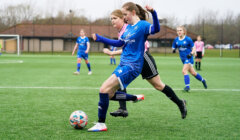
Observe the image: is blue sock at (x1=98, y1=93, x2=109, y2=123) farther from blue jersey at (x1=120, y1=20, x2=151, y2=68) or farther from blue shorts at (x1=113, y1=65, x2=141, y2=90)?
blue jersey at (x1=120, y1=20, x2=151, y2=68)

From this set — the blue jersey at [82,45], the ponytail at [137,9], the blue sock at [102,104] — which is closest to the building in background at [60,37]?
the blue jersey at [82,45]

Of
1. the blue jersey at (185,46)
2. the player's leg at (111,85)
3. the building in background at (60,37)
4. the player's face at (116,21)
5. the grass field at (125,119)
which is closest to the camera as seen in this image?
the grass field at (125,119)

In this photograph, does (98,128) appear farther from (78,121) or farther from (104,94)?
(104,94)

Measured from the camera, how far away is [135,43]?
180 inches

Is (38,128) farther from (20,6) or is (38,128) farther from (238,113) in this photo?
(20,6)

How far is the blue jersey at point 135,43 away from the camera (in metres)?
4.54

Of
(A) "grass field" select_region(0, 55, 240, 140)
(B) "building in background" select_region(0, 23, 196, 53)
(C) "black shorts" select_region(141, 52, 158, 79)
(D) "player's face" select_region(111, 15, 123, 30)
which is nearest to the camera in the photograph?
(A) "grass field" select_region(0, 55, 240, 140)

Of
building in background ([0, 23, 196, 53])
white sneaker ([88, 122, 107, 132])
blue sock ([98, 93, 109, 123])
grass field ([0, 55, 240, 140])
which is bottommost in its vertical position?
grass field ([0, 55, 240, 140])

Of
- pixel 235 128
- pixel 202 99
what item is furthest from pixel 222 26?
pixel 235 128

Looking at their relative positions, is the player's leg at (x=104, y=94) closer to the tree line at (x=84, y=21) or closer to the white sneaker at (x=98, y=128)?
the white sneaker at (x=98, y=128)

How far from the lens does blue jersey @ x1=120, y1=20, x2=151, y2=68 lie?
14.9 ft

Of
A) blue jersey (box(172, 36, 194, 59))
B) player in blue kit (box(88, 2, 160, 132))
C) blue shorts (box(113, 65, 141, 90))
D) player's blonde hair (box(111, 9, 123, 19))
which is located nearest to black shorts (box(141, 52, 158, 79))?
player in blue kit (box(88, 2, 160, 132))

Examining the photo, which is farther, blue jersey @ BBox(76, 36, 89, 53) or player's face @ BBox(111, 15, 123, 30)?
blue jersey @ BBox(76, 36, 89, 53)

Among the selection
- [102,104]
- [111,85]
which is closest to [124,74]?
[111,85]
